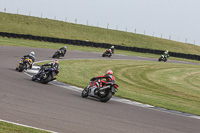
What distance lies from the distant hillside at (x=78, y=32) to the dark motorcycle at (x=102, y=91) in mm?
45375

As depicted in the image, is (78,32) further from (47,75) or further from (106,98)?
(106,98)

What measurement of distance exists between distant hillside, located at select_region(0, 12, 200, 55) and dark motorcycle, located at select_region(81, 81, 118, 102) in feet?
149

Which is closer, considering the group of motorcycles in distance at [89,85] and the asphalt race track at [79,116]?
the asphalt race track at [79,116]

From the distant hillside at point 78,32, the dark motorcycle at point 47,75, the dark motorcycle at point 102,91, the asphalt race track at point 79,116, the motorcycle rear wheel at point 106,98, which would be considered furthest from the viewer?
the distant hillside at point 78,32

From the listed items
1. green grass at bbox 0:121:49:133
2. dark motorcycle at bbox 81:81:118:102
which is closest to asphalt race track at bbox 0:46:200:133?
green grass at bbox 0:121:49:133

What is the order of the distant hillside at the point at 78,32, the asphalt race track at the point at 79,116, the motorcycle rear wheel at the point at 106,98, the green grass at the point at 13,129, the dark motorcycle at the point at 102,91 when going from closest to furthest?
the green grass at the point at 13,129, the asphalt race track at the point at 79,116, the dark motorcycle at the point at 102,91, the motorcycle rear wheel at the point at 106,98, the distant hillside at the point at 78,32

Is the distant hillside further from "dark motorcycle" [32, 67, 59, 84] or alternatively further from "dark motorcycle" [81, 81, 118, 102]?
"dark motorcycle" [81, 81, 118, 102]

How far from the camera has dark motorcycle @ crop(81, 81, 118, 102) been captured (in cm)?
1294

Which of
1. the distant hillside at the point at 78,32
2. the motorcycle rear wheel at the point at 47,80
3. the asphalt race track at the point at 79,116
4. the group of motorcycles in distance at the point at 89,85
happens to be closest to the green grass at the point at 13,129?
the asphalt race track at the point at 79,116

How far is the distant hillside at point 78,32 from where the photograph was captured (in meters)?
60.8

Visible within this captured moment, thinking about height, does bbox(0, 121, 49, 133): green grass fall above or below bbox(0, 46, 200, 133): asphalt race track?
above

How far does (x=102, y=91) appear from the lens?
13.2 metres

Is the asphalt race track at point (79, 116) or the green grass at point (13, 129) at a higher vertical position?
the green grass at point (13, 129)

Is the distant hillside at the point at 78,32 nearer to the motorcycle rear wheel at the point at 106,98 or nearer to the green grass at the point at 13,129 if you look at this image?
the motorcycle rear wheel at the point at 106,98
